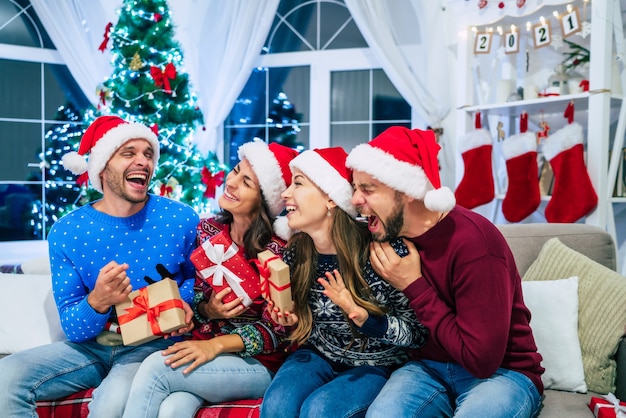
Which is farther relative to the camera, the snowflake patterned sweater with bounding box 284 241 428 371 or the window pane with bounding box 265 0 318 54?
the window pane with bounding box 265 0 318 54

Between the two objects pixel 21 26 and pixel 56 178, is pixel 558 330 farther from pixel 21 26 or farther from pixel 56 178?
pixel 21 26

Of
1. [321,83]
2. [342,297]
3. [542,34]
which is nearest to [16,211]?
[321,83]

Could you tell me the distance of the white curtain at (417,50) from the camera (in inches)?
174

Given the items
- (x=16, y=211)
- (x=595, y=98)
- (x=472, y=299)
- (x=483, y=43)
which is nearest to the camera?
(x=472, y=299)

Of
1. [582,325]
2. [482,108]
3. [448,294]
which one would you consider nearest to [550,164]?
[482,108]

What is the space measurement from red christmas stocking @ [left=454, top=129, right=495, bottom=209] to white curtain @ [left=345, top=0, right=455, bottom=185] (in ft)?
2.01

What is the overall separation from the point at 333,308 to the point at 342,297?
0.14m

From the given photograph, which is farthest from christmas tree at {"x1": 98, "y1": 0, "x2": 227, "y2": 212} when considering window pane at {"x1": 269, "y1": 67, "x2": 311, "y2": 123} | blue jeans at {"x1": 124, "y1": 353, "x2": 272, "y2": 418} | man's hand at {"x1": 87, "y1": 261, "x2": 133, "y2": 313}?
blue jeans at {"x1": 124, "y1": 353, "x2": 272, "y2": 418}

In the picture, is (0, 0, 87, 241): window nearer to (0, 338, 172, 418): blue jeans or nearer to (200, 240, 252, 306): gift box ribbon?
(0, 338, 172, 418): blue jeans

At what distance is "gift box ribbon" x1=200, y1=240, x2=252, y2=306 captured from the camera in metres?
1.88

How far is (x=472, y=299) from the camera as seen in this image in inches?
63.2

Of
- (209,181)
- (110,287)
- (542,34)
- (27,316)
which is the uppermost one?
(542,34)

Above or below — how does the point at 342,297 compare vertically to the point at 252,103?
below

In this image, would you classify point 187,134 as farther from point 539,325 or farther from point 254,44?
point 539,325
